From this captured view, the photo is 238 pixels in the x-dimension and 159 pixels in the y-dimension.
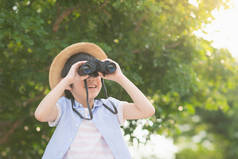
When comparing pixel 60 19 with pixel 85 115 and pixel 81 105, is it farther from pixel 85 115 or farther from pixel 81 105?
pixel 85 115

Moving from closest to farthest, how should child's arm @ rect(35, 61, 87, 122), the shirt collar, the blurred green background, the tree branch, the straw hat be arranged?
1. child's arm @ rect(35, 61, 87, 122)
2. the shirt collar
3. the straw hat
4. the blurred green background
5. the tree branch

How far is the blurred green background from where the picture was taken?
14.6ft

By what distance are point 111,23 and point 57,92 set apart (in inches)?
111

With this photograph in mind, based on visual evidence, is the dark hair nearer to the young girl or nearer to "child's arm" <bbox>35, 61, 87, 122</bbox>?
the young girl

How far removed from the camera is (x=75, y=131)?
2723 millimetres

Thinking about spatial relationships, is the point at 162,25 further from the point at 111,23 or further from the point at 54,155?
the point at 54,155

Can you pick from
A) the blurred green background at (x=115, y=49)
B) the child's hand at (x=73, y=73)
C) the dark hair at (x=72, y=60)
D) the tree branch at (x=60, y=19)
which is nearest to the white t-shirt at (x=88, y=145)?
the child's hand at (x=73, y=73)

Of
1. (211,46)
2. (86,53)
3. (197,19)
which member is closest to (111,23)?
(197,19)

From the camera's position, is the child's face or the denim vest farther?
the child's face

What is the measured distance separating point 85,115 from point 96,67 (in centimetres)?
40

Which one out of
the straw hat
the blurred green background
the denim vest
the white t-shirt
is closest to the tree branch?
the blurred green background

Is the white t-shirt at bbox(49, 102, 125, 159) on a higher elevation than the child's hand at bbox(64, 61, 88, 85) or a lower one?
lower

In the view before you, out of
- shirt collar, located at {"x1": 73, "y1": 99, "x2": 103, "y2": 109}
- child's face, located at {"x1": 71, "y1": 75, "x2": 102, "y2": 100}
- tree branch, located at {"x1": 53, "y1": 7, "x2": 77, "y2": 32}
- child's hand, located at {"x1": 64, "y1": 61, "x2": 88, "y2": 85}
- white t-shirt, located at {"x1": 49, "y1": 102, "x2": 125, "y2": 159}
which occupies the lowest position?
white t-shirt, located at {"x1": 49, "y1": 102, "x2": 125, "y2": 159}

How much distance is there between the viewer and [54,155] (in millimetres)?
2689
